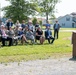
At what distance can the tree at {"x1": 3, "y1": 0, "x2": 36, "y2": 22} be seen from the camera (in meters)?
46.6

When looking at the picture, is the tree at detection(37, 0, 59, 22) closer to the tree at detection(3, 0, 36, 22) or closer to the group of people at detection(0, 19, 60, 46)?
the tree at detection(3, 0, 36, 22)

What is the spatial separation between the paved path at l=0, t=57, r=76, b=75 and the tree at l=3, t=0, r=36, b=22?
35828mm

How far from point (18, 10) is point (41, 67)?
3734 centimetres

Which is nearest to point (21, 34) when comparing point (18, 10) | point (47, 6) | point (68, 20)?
point (18, 10)

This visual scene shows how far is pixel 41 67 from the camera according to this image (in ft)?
31.9

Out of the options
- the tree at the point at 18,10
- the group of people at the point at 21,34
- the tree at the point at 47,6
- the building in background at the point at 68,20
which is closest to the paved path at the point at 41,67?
the group of people at the point at 21,34

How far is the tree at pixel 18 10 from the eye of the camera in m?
46.6

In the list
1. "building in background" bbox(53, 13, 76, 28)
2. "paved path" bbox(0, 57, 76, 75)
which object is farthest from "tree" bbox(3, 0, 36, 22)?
"building in background" bbox(53, 13, 76, 28)

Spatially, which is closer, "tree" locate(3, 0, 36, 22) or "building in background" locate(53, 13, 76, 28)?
"tree" locate(3, 0, 36, 22)

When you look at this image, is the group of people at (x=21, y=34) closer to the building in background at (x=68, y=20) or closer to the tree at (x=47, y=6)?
the tree at (x=47, y=6)

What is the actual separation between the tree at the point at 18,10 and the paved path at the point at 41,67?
35.8 m

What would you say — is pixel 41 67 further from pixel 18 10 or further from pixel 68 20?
pixel 68 20

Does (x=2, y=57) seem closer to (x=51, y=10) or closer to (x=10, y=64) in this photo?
(x=10, y=64)

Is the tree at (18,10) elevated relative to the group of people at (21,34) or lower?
elevated
